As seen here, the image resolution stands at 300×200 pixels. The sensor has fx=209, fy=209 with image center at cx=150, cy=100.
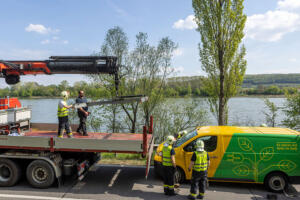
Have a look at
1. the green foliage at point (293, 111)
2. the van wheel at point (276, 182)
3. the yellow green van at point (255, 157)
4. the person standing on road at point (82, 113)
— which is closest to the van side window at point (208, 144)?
the yellow green van at point (255, 157)

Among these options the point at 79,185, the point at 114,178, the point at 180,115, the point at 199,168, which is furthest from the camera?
the point at 180,115

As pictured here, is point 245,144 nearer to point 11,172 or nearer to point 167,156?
point 167,156

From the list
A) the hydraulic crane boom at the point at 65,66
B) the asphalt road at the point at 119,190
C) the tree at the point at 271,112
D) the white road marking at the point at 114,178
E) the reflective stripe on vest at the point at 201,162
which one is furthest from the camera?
the tree at the point at 271,112

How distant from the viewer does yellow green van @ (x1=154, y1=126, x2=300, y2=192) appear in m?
5.62

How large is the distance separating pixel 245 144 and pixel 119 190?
3.70 m

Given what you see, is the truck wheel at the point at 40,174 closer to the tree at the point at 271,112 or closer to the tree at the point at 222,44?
the tree at the point at 222,44

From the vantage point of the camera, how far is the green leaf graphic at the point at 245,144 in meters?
5.72

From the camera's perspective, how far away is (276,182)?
5.73 meters

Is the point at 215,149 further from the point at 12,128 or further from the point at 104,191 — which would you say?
the point at 12,128

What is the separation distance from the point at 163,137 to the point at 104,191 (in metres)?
13.3

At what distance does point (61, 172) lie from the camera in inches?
233

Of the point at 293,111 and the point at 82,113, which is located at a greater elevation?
the point at 82,113

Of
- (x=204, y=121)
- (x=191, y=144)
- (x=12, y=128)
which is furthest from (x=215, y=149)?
(x=204, y=121)

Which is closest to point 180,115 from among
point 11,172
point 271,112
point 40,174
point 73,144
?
point 271,112
